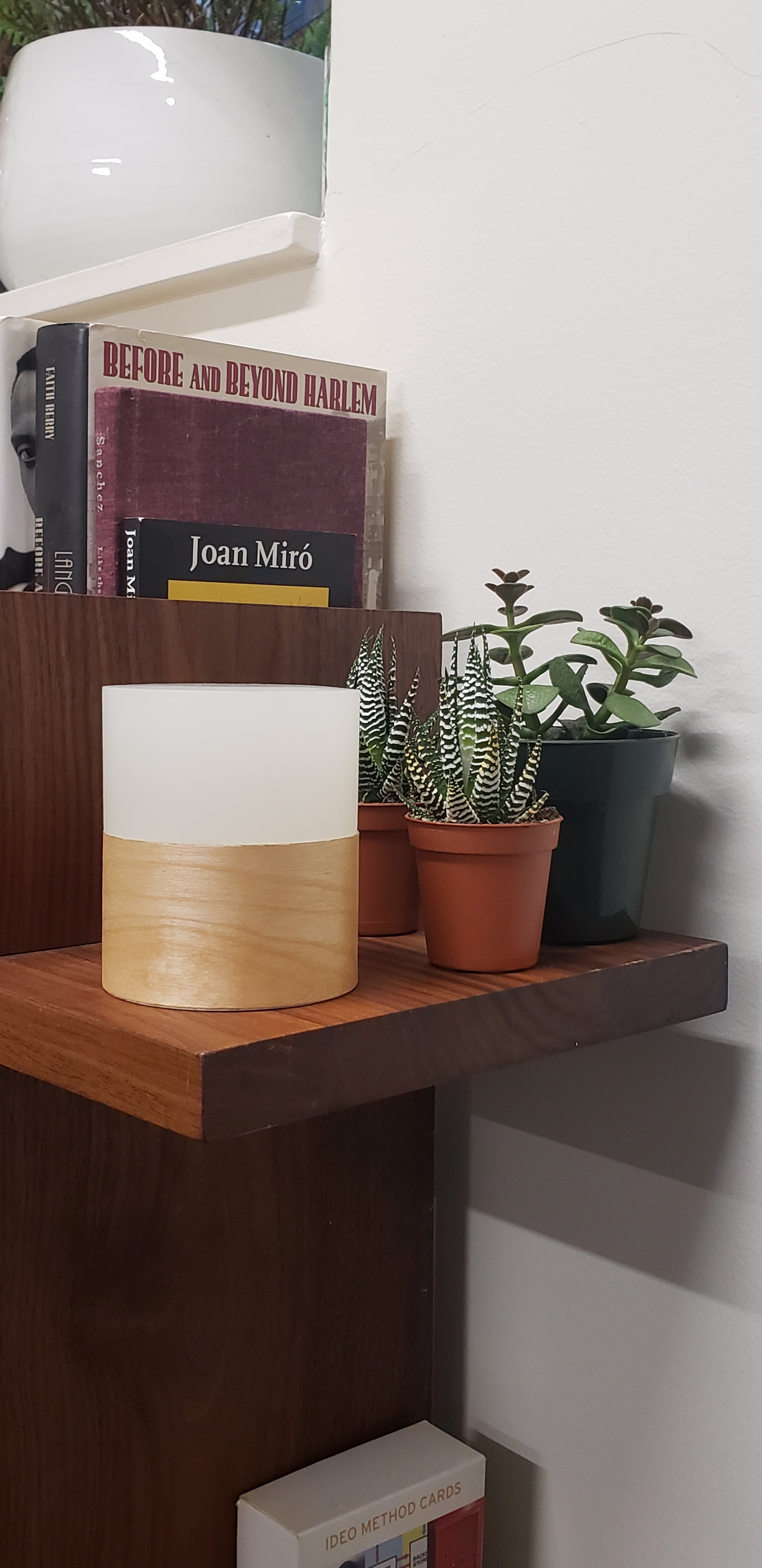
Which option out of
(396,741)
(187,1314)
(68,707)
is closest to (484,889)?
(396,741)

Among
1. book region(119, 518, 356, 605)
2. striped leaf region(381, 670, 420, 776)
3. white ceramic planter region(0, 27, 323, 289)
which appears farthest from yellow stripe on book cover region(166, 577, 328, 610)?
white ceramic planter region(0, 27, 323, 289)

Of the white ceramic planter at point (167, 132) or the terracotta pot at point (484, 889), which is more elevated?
the white ceramic planter at point (167, 132)

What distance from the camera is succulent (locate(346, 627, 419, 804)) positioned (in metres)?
0.74

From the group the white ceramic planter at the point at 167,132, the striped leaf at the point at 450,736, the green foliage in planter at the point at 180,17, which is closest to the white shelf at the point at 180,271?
the white ceramic planter at the point at 167,132

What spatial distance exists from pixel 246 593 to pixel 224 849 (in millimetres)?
268

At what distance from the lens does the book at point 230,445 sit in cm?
77

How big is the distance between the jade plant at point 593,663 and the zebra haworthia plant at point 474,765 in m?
0.03

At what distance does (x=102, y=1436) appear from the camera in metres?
0.77

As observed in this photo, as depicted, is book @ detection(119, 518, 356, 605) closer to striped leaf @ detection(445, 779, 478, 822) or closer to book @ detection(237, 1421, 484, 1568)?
striped leaf @ detection(445, 779, 478, 822)

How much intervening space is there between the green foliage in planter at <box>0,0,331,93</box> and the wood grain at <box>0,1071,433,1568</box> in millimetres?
871

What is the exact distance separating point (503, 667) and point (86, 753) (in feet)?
1.05

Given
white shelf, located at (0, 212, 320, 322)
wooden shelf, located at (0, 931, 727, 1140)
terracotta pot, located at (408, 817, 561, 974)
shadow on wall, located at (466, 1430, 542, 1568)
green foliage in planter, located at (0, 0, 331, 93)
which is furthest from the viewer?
green foliage in planter, located at (0, 0, 331, 93)

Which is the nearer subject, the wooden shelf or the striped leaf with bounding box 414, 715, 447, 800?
the wooden shelf

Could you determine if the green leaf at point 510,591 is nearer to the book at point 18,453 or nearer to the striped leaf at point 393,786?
the striped leaf at point 393,786
